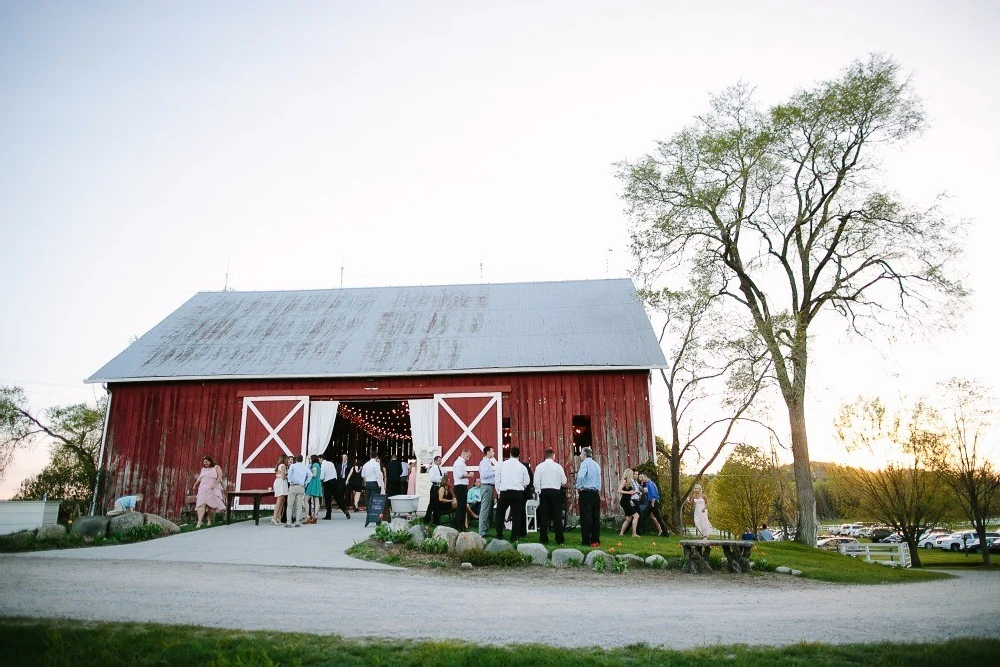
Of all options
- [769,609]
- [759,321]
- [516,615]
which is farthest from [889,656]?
[759,321]

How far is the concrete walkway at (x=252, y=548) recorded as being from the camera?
981cm

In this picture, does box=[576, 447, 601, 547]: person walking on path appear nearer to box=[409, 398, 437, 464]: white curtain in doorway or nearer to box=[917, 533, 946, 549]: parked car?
box=[409, 398, 437, 464]: white curtain in doorway

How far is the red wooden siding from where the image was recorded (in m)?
16.6

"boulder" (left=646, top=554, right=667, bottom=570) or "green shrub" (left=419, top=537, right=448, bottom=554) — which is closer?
"boulder" (left=646, top=554, right=667, bottom=570)

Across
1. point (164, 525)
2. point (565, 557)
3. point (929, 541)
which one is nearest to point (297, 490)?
point (164, 525)

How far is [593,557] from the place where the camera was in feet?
33.0

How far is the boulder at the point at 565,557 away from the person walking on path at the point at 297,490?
→ 19.6 ft

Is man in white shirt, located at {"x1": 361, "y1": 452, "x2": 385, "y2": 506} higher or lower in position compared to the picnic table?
higher

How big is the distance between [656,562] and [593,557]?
3.31 feet

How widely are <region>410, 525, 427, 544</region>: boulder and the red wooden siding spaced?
5.44m

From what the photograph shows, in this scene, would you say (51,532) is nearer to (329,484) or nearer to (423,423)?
(329,484)

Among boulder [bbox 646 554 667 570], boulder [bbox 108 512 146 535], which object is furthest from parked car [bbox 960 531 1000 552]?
boulder [bbox 108 512 146 535]

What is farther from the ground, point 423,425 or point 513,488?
point 423,425

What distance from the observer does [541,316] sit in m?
19.7
